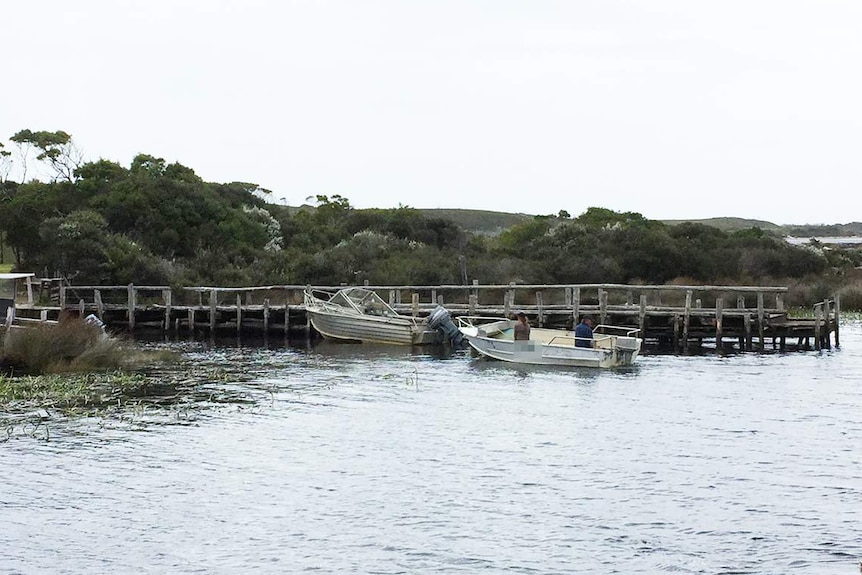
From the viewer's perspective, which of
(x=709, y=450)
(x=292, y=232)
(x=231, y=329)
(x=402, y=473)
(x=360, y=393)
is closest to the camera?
(x=402, y=473)

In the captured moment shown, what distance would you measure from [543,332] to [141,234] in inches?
1183

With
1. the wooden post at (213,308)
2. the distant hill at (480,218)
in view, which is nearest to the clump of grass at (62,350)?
the wooden post at (213,308)

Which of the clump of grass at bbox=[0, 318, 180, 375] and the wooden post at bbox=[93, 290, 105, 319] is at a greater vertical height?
the wooden post at bbox=[93, 290, 105, 319]

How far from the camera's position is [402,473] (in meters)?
21.1

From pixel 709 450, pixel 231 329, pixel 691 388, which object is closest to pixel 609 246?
pixel 231 329

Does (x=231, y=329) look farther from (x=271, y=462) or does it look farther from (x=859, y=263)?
(x=859, y=263)

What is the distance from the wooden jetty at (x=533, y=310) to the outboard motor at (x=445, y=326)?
5.09 feet

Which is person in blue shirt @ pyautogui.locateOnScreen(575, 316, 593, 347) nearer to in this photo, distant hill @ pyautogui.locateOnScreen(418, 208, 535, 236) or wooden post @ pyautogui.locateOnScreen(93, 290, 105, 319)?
wooden post @ pyautogui.locateOnScreen(93, 290, 105, 319)

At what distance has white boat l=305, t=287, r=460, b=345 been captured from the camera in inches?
1756

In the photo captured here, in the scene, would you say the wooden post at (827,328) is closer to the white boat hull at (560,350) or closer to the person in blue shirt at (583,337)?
the white boat hull at (560,350)

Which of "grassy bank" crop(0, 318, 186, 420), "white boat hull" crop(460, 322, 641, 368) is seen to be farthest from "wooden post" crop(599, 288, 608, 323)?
"grassy bank" crop(0, 318, 186, 420)

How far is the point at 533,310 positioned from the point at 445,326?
3796mm

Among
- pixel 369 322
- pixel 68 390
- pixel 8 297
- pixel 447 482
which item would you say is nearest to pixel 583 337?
pixel 369 322

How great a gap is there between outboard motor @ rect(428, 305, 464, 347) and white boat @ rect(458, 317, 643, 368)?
3592 millimetres
